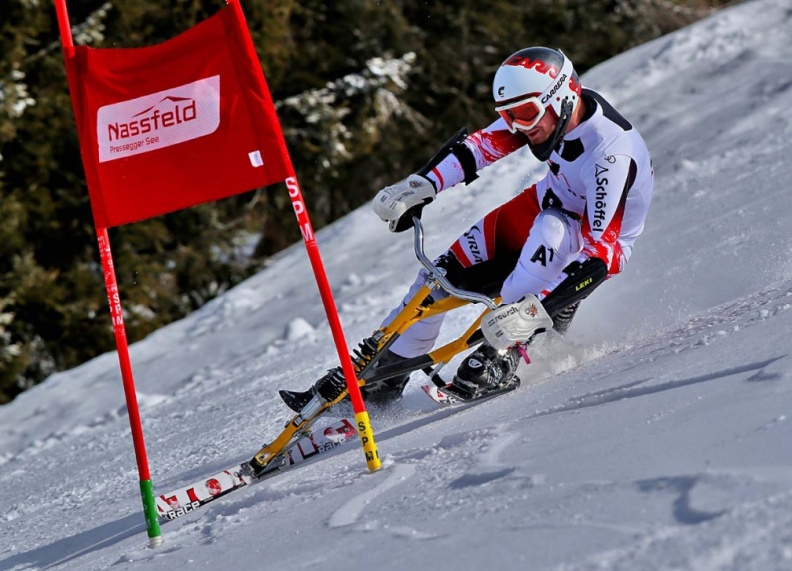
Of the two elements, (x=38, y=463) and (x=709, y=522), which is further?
(x=38, y=463)

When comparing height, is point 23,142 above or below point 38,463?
above

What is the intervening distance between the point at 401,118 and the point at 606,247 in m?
15.4

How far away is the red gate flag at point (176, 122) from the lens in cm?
480

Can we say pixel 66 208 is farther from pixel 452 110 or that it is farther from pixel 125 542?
pixel 125 542

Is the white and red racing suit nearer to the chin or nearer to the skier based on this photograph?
the skier

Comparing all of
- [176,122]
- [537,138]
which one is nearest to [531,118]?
[537,138]

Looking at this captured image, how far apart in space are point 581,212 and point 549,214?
207mm

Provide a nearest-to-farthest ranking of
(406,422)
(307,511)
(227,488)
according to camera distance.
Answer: (307,511), (227,488), (406,422)

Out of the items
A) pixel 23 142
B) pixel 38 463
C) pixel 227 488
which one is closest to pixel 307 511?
pixel 227 488

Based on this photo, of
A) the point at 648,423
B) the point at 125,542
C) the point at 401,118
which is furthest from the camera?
the point at 401,118

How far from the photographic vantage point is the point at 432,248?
35.6ft

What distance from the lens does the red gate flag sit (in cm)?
480

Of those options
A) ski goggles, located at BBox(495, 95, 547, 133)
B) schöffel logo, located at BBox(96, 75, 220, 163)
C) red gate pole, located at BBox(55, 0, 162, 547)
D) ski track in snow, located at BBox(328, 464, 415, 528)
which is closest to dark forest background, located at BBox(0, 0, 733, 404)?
red gate pole, located at BBox(55, 0, 162, 547)

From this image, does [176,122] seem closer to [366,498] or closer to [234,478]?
[234,478]
